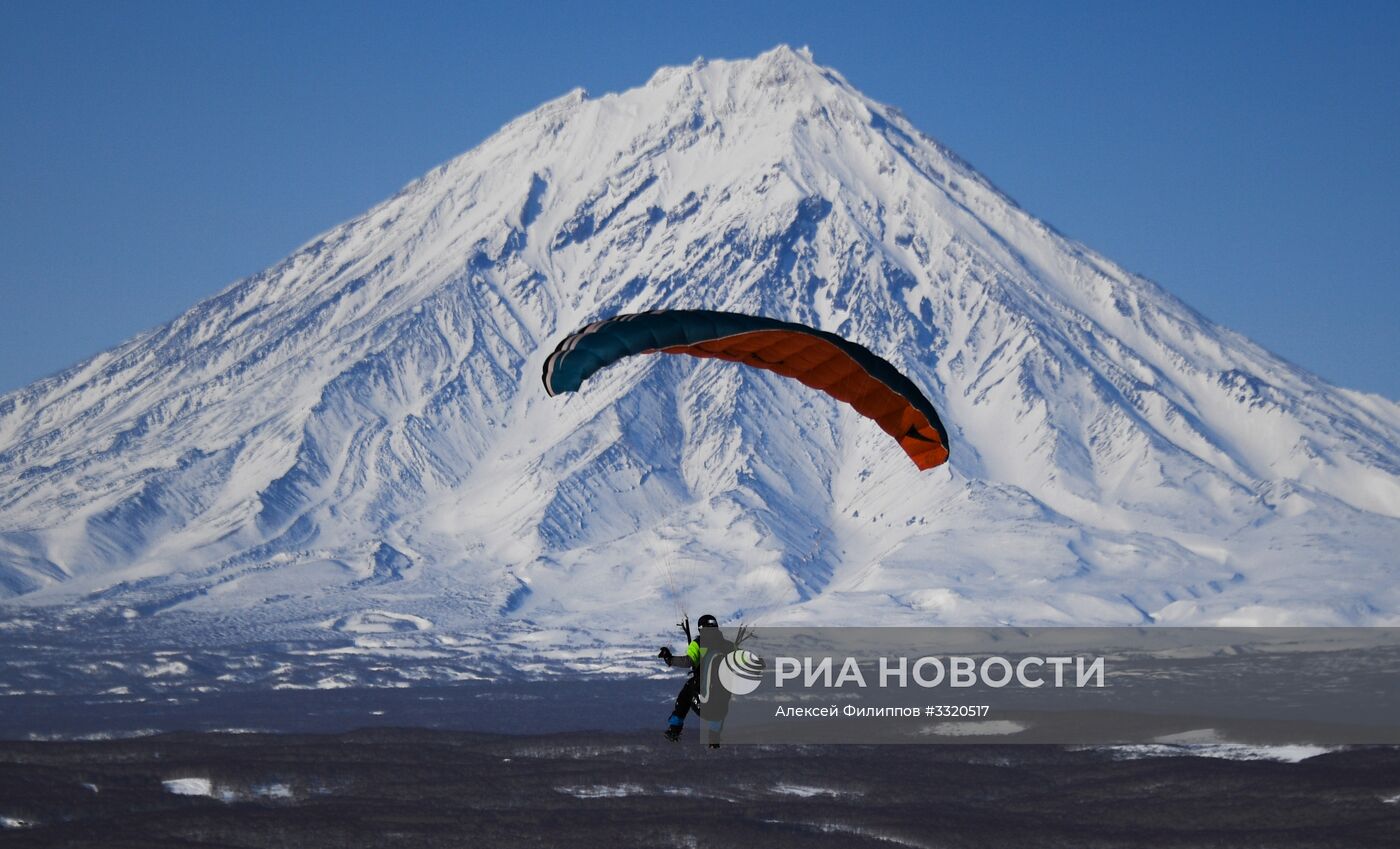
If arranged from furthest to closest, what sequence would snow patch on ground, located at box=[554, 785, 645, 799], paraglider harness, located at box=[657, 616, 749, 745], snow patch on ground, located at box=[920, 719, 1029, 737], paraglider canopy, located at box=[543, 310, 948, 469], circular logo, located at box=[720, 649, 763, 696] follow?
snow patch on ground, located at box=[920, 719, 1029, 737] → snow patch on ground, located at box=[554, 785, 645, 799] → paraglider canopy, located at box=[543, 310, 948, 469] → circular logo, located at box=[720, 649, 763, 696] → paraglider harness, located at box=[657, 616, 749, 745]

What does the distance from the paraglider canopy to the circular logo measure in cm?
700

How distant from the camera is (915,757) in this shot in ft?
524

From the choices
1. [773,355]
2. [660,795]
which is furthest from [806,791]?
[773,355]

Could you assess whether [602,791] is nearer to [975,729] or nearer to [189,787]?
[189,787]

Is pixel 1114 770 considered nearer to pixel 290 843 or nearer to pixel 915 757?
pixel 915 757

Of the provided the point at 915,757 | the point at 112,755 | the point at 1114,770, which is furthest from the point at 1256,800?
the point at 112,755

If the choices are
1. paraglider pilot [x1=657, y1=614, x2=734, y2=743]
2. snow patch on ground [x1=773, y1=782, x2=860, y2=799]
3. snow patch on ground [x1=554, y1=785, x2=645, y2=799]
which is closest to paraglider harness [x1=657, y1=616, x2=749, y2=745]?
paraglider pilot [x1=657, y1=614, x2=734, y2=743]

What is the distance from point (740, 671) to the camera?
44.1 meters

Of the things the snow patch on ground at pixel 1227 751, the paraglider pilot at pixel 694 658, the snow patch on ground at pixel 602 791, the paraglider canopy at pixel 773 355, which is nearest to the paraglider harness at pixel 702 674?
the paraglider pilot at pixel 694 658

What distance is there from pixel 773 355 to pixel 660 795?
9368cm

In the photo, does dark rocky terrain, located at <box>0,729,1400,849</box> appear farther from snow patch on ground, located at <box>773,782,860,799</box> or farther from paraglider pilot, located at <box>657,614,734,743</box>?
paraglider pilot, located at <box>657,614,734,743</box>

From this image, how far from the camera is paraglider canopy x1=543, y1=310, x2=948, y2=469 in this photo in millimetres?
49062

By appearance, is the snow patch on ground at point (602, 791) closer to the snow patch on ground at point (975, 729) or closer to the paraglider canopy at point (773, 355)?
the snow patch on ground at point (975, 729)

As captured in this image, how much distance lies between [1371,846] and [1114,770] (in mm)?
31628
